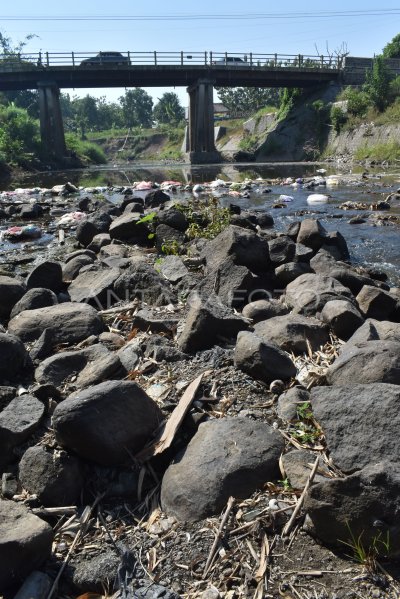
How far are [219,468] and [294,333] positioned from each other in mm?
1658

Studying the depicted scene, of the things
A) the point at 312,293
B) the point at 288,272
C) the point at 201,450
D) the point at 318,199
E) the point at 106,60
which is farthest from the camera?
the point at 106,60

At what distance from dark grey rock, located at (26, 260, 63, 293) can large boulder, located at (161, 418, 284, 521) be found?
12.4ft

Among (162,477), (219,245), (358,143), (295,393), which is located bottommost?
(162,477)

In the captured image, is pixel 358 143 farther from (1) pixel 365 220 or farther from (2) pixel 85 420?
(2) pixel 85 420

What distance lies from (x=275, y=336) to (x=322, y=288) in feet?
4.32

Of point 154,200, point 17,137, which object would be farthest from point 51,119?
point 154,200

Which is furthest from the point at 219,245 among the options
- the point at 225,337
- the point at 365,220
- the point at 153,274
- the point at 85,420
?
the point at 365,220

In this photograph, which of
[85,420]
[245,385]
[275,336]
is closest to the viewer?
[85,420]

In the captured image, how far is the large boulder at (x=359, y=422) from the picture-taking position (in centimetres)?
252

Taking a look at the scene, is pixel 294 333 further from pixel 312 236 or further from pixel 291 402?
pixel 312 236

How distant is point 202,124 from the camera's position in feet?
Answer: 141

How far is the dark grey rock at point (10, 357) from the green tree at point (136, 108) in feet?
313

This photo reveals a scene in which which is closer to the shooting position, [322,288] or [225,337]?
[225,337]

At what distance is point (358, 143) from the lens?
34.0 metres
